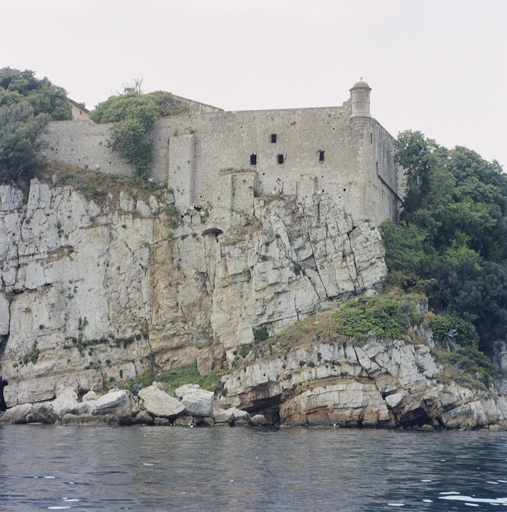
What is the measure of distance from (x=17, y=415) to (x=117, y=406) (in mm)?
5102

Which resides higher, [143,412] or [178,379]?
[178,379]

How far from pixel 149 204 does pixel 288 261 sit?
911cm

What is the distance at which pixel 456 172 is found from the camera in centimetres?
5741

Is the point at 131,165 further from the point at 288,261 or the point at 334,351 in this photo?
the point at 334,351

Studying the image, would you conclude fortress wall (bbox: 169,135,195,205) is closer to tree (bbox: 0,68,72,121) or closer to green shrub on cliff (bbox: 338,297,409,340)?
tree (bbox: 0,68,72,121)

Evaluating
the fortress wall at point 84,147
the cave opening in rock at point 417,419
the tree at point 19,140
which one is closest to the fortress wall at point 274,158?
the fortress wall at point 84,147

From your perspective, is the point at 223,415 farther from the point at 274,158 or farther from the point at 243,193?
the point at 274,158

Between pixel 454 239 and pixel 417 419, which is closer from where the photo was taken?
pixel 417 419

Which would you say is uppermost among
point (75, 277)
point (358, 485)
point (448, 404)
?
point (75, 277)

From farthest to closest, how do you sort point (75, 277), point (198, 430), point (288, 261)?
point (75, 277), point (288, 261), point (198, 430)

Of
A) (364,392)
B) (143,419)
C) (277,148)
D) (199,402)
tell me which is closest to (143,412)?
(143,419)

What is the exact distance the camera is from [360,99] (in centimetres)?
5041

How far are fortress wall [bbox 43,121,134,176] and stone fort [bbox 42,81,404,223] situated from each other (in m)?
0.29

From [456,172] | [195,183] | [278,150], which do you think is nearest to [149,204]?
[195,183]
